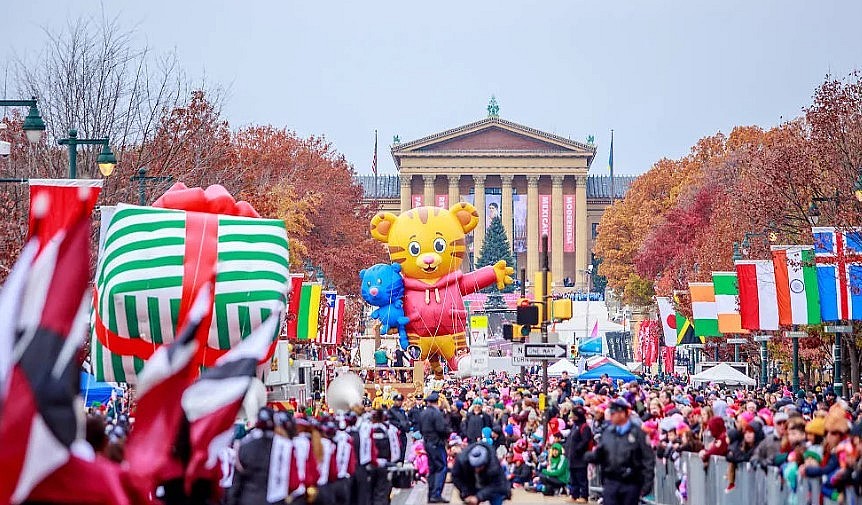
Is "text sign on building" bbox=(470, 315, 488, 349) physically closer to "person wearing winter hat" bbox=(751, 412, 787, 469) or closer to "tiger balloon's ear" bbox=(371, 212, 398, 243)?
"tiger balloon's ear" bbox=(371, 212, 398, 243)

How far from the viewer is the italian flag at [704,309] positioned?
4344 cm

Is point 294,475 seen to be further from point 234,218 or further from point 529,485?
point 529,485

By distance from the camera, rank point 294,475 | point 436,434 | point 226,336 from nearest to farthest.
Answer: point 294,475, point 226,336, point 436,434

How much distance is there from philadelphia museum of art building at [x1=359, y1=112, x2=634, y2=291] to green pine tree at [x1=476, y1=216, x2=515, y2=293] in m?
6.20

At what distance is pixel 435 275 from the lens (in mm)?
39219

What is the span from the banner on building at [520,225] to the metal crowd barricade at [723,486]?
122 meters

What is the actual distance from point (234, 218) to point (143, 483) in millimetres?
13062

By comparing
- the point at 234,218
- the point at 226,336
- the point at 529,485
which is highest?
the point at 234,218

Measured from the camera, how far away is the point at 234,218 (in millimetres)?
21312

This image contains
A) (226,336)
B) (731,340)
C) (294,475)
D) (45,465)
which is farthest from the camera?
(731,340)

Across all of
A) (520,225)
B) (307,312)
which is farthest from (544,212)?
(307,312)

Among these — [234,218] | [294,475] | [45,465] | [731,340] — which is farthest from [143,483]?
[731,340]

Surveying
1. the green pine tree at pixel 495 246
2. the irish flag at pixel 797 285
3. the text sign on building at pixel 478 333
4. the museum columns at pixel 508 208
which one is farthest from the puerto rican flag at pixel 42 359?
the museum columns at pixel 508 208

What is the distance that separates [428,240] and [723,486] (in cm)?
2078
